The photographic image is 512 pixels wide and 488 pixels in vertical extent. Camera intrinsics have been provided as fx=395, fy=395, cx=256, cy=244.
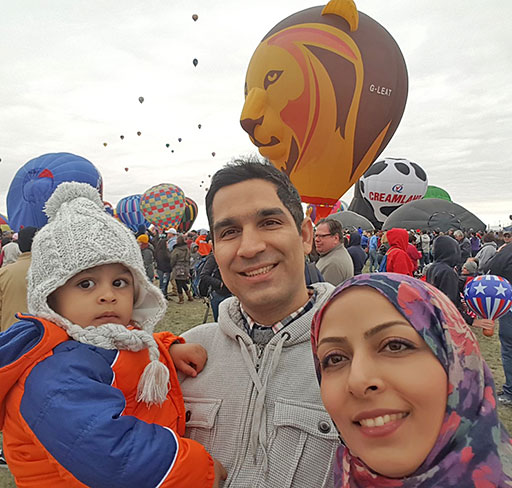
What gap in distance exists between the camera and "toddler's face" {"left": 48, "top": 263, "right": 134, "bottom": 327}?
1.33m

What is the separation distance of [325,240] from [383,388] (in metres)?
4.28

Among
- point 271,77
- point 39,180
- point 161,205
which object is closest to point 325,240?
point 271,77

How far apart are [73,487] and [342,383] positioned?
789 millimetres

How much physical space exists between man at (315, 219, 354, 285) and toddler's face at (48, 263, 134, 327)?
372 centimetres

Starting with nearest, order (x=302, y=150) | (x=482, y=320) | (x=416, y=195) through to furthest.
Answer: (x=482, y=320) → (x=302, y=150) → (x=416, y=195)

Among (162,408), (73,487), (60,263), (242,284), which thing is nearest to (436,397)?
(242,284)

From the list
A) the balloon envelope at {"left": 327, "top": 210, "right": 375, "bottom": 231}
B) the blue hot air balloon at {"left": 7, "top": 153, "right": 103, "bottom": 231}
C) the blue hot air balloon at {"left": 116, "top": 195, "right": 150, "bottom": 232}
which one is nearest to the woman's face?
the blue hot air balloon at {"left": 7, "top": 153, "right": 103, "bottom": 231}

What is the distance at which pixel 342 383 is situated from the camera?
878 millimetres

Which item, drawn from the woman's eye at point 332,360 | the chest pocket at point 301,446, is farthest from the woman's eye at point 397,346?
the chest pocket at point 301,446

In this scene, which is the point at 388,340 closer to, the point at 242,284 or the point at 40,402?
the point at 242,284

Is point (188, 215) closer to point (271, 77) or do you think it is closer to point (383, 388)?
point (271, 77)

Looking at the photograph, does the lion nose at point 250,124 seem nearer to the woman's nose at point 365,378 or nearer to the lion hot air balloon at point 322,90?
the lion hot air balloon at point 322,90

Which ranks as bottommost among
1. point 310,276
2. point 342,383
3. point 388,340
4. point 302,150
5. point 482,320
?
point 482,320

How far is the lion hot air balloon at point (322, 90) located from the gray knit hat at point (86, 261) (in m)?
5.18
